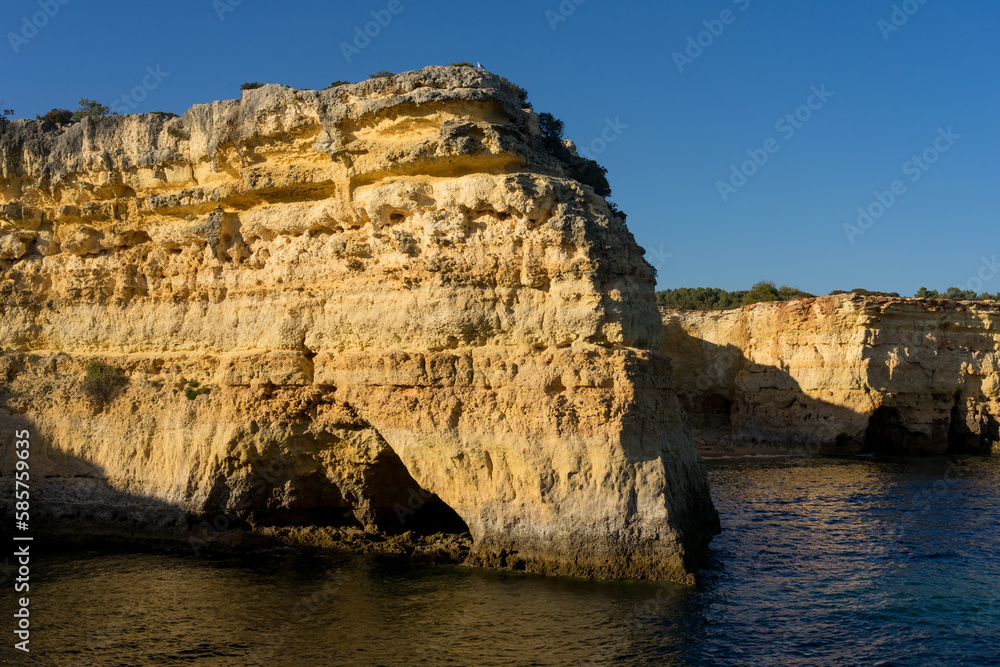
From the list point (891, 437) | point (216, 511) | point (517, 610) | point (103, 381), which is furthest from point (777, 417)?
point (103, 381)

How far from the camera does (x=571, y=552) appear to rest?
11.5 m

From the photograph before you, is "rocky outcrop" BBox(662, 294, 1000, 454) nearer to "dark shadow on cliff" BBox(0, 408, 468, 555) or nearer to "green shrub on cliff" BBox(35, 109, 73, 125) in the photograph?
"dark shadow on cliff" BBox(0, 408, 468, 555)

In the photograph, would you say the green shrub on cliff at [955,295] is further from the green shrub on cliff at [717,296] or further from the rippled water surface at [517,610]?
the rippled water surface at [517,610]

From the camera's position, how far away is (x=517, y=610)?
10422 millimetres

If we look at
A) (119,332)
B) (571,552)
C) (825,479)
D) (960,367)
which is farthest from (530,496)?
(960,367)

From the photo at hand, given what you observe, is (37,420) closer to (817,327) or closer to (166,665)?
(166,665)

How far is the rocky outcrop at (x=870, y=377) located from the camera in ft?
105

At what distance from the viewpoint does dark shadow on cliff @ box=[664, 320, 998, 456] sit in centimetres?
3269

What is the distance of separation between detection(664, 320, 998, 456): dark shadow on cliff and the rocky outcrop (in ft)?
0.15

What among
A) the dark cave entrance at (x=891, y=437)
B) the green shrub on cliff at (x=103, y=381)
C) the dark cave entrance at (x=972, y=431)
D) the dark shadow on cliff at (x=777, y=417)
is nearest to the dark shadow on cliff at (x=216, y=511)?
the green shrub on cliff at (x=103, y=381)

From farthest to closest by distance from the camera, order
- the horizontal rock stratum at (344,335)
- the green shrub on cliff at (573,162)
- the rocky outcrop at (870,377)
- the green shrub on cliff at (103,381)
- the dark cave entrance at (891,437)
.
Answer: the dark cave entrance at (891,437), the rocky outcrop at (870,377), the green shrub on cliff at (573,162), the green shrub on cliff at (103,381), the horizontal rock stratum at (344,335)

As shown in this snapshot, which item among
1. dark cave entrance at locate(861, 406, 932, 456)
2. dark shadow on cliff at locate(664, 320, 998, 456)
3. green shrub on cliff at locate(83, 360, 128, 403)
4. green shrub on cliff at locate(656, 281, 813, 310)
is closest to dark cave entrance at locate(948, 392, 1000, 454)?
dark shadow on cliff at locate(664, 320, 998, 456)

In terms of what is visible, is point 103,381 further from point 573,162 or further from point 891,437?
point 891,437

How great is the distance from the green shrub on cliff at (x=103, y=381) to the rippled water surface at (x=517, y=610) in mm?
3131
